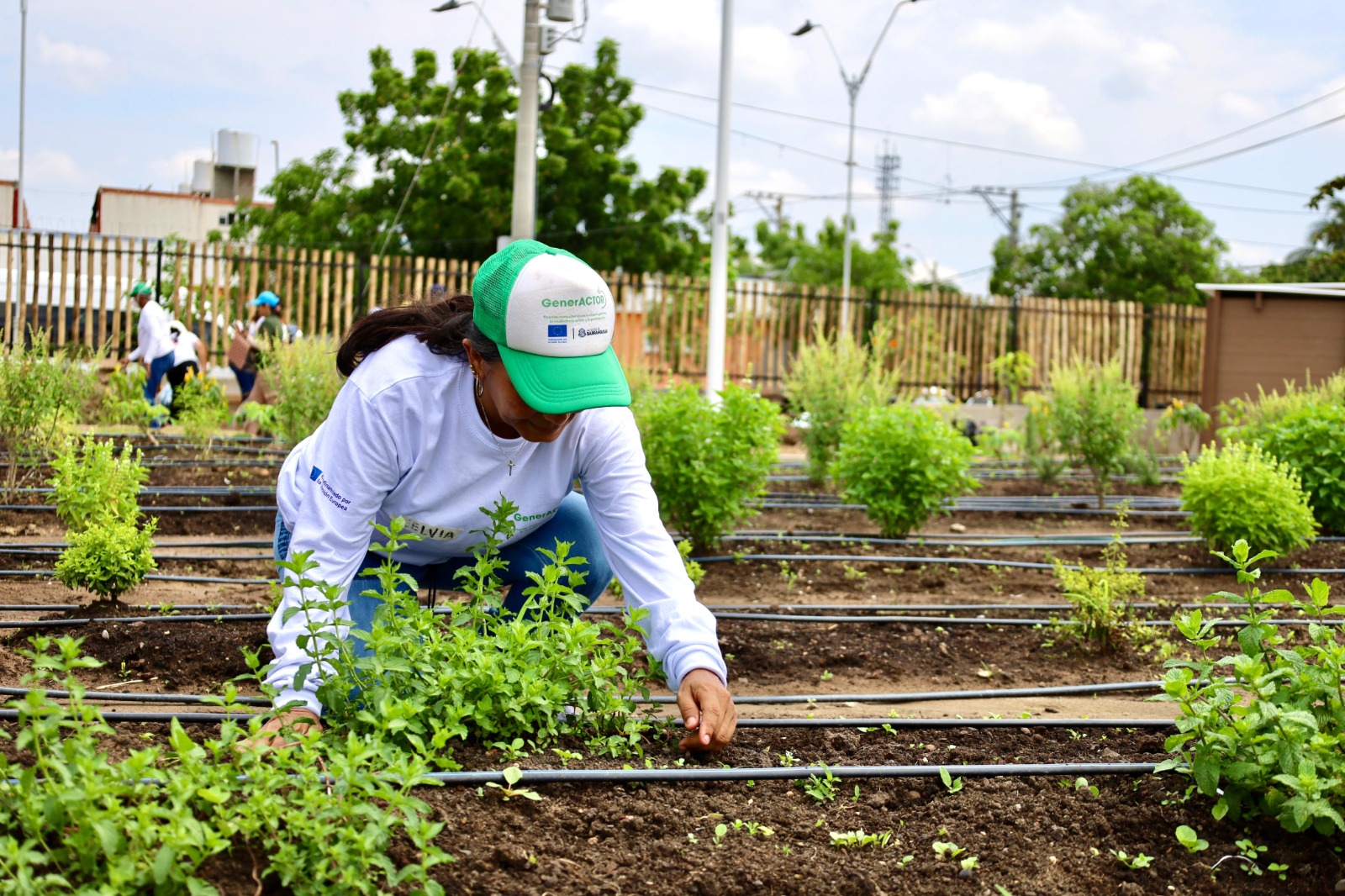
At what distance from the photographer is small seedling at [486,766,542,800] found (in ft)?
7.55

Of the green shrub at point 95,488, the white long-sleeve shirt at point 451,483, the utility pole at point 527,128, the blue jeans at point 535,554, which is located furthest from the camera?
the utility pole at point 527,128

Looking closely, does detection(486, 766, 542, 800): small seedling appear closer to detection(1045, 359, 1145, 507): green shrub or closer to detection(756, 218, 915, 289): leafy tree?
detection(1045, 359, 1145, 507): green shrub

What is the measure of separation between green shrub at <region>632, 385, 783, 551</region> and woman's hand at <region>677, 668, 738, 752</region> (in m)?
3.24

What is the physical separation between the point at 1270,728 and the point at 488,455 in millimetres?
1792

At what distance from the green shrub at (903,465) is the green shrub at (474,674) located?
4.06 metres

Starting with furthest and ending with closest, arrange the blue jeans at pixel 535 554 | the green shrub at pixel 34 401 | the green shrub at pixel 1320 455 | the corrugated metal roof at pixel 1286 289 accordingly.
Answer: the corrugated metal roof at pixel 1286 289 → the green shrub at pixel 1320 455 → the green shrub at pixel 34 401 → the blue jeans at pixel 535 554

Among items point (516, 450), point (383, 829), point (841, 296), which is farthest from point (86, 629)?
point (841, 296)

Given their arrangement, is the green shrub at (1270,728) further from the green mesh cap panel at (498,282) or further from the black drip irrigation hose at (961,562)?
the black drip irrigation hose at (961,562)

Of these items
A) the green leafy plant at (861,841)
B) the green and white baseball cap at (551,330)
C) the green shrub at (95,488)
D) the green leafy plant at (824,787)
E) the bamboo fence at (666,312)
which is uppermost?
the bamboo fence at (666,312)

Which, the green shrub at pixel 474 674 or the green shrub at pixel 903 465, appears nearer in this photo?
the green shrub at pixel 474 674

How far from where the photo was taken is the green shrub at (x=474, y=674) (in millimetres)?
2215

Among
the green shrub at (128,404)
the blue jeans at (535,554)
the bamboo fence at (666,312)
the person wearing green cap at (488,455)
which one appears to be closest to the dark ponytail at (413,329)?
the person wearing green cap at (488,455)

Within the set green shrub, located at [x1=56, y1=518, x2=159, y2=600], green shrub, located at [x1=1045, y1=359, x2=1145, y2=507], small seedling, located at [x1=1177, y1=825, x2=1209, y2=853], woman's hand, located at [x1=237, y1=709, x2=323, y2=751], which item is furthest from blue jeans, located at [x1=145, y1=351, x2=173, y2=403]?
small seedling, located at [x1=1177, y1=825, x2=1209, y2=853]

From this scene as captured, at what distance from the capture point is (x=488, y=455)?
2.86m
